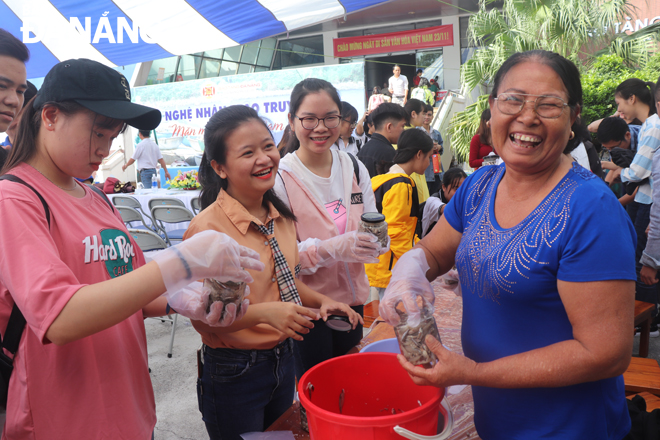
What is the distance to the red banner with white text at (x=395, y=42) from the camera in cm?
1514

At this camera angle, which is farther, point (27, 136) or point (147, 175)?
point (147, 175)

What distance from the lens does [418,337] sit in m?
1.01

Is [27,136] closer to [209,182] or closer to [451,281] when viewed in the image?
[209,182]

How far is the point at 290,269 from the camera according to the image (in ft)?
5.18

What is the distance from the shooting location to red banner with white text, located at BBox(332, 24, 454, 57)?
596 inches

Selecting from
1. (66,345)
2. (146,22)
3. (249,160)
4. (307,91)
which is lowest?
(66,345)

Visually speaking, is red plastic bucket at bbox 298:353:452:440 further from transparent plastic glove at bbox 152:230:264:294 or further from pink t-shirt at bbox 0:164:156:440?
pink t-shirt at bbox 0:164:156:440

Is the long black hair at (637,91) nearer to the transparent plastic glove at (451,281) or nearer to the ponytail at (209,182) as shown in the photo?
the transparent plastic glove at (451,281)

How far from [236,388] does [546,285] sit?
3.24 ft

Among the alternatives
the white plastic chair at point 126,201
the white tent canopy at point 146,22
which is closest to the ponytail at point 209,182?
the white tent canopy at point 146,22

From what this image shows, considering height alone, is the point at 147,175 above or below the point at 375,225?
above

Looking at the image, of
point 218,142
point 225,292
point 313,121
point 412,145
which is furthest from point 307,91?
point 412,145

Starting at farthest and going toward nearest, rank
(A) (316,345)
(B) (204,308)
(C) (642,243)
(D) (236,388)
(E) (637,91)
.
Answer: (E) (637,91) → (C) (642,243) → (A) (316,345) → (D) (236,388) → (B) (204,308)

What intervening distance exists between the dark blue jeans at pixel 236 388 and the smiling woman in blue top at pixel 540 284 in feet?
1.86
